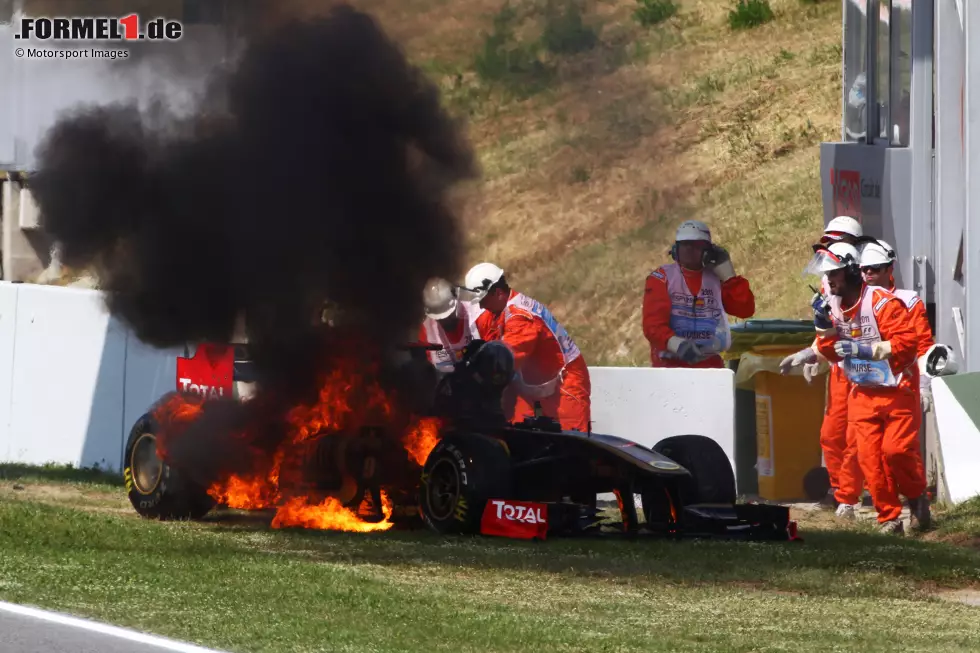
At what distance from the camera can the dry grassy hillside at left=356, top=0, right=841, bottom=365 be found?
64.0 ft

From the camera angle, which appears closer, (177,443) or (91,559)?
(91,559)

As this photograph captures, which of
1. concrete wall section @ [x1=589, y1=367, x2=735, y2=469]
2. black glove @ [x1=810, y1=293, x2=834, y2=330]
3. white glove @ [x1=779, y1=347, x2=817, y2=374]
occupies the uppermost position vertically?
black glove @ [x1=810, y1=293, x2=834, y2=330]

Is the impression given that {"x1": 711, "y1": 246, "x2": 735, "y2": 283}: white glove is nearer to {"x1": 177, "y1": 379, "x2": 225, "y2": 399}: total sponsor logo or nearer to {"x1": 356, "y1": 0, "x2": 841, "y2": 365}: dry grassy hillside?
{"x1": 356, "y1": 0, "x2": 841, "y2": 365}: dry grassy hillside

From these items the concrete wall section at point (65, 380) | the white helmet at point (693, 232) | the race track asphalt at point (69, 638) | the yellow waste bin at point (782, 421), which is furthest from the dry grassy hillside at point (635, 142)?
the race track asphalt at point (69, 638)

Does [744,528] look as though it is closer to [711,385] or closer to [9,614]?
[711,385]

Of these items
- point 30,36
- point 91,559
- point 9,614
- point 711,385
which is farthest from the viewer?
point 30,36

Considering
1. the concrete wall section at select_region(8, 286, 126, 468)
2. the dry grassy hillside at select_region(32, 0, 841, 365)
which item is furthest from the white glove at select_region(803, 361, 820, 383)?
the concrete wall section at select_region(8, 286, 126, 468)

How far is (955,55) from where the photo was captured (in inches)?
587

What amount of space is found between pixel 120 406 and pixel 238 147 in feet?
13.2

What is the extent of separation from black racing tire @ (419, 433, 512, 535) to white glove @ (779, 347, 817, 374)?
3224 mm

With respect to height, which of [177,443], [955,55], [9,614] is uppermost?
[955,55]

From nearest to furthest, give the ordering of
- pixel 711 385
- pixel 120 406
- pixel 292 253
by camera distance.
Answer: pixel 292 253
pixel 711 385
pixel 120 406

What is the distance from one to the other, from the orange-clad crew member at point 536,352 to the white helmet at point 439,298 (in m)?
0.76

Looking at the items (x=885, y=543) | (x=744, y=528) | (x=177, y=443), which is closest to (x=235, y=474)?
(x=177, y=443)
